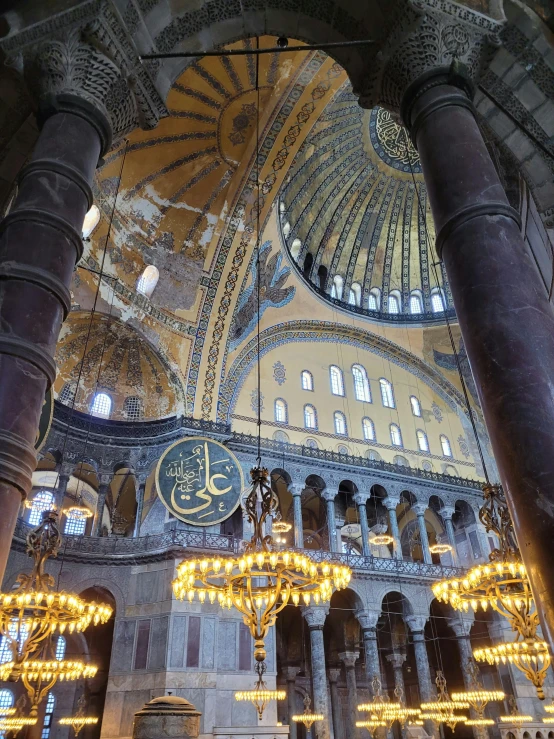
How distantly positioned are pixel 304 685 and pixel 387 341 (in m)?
10.5

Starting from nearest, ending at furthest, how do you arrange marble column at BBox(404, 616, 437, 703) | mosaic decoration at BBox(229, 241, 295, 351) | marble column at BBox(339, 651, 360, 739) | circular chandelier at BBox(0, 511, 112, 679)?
circular chandelier at BBox(0, 511, 112, 679), marble column at BBox(404, 616, 437, 703), mosaic decoration at BBox(229, 241, 295, 351), marble column at BBox(339, 651, 360, 739)

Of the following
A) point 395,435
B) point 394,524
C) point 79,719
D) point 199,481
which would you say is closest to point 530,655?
point 199,481

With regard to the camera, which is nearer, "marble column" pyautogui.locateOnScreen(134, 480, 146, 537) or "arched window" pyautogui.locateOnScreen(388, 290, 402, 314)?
"marble column" pyautogui.locateOnScreen(134, 480, 146, 537)

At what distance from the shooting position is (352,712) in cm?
1578

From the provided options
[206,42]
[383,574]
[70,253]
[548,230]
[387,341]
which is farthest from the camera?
[387,341]

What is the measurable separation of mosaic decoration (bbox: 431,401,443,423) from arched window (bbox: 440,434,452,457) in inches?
22.9

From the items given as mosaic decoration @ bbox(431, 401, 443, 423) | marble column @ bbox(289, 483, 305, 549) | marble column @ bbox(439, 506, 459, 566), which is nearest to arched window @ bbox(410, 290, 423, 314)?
mosaic decoration @ bbox(431, 401, 443, 423)

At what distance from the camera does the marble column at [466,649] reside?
45.1 ft

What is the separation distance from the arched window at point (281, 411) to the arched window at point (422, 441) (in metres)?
4.78

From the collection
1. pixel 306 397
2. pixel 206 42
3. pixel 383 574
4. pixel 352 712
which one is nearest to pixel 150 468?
pixel 306 397

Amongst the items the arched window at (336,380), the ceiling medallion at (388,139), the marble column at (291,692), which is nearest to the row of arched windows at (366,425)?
the arched window at (336,380)

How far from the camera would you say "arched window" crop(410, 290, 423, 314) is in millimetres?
19141

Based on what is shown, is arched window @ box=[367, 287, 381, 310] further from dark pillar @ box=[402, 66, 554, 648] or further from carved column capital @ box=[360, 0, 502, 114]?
dark pillar @ box=[402, 66, 554, 648]

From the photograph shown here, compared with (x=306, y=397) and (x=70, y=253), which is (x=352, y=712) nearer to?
(x=306, y=397)
